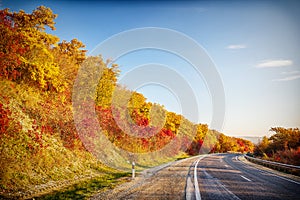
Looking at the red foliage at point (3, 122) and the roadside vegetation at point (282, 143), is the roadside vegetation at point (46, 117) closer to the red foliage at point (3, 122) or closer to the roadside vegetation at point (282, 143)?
the red foliage at point (3, 122)

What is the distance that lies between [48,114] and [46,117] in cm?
54

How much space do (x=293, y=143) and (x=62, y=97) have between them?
84.9ft

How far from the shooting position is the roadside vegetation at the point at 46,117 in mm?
8805

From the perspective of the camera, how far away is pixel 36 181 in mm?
8391

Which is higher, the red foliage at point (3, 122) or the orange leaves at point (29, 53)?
the orange leaves at point (29, 53)

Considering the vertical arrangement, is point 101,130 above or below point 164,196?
above

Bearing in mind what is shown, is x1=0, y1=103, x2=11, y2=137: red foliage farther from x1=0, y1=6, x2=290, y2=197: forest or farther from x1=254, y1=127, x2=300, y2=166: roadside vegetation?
x1=254, y1=127, x2=300, y2=166: roadside vegetation

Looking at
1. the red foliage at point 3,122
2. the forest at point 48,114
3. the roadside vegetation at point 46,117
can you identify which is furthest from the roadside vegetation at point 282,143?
the red foliage at point 3,122

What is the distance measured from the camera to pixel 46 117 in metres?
13.9

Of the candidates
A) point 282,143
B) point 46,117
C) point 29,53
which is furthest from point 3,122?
point 282,143

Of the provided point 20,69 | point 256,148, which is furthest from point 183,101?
point 20,69

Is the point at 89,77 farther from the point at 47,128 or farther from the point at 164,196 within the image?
the point at 164,196

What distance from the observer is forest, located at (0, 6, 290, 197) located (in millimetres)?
9438

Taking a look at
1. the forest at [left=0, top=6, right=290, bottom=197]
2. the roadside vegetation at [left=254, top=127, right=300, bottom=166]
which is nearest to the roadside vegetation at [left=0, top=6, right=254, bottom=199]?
the forest at [left=0, top=6, right=290, bottom=197]
